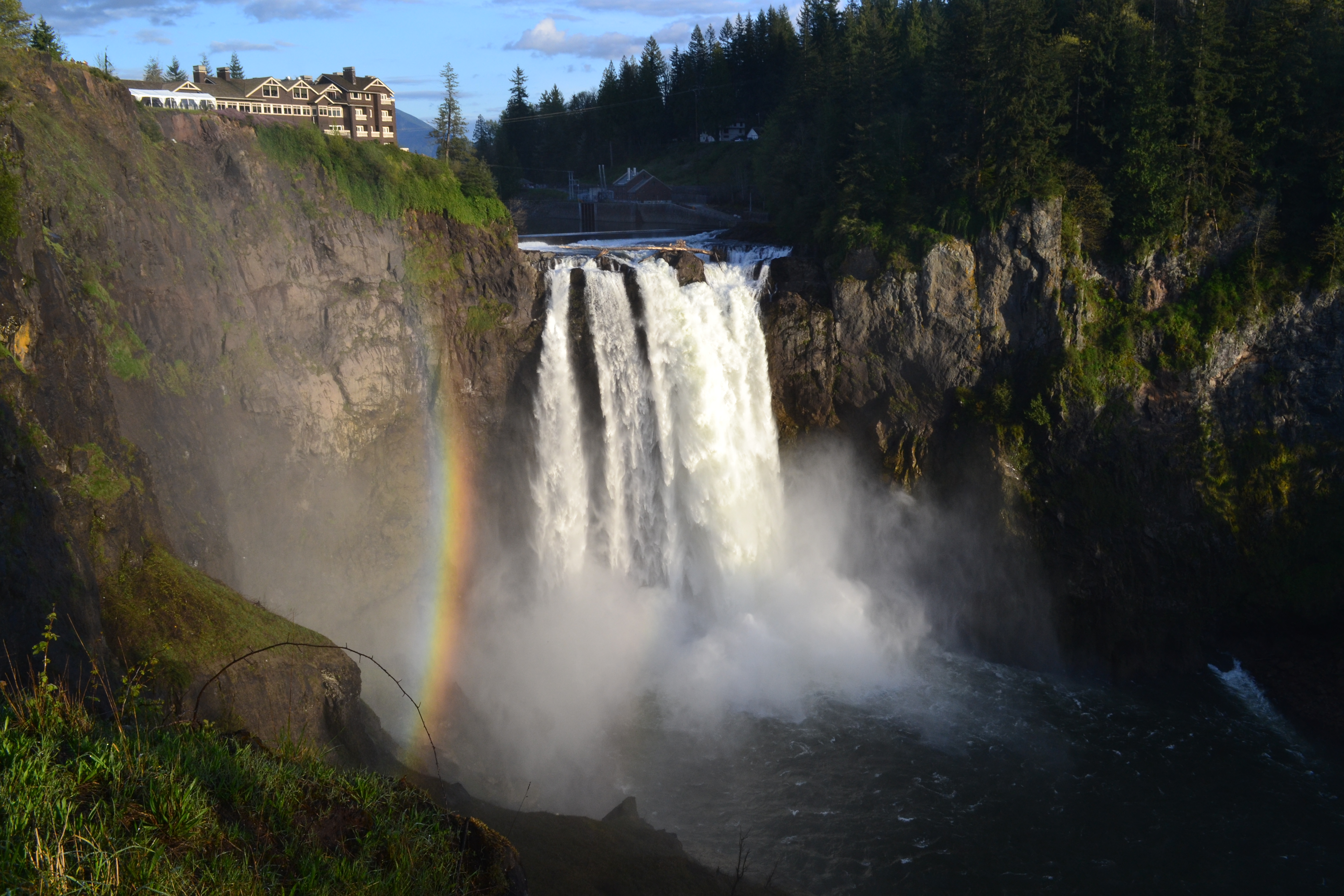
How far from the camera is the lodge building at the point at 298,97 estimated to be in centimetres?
3538

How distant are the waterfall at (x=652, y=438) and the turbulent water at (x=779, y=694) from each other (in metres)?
0.08

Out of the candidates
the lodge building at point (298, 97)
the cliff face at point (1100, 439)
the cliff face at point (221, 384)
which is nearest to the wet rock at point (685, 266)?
the cliff face at point (1100, 439)

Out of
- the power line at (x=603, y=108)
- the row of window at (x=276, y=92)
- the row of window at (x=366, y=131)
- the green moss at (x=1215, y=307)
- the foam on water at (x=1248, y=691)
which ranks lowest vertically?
the foam on water at (x=1248, y=691)

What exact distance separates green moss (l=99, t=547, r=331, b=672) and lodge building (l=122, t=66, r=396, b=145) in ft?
79.9

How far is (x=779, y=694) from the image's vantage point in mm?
23859

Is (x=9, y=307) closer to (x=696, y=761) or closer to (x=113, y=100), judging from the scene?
(x=113, y=100)

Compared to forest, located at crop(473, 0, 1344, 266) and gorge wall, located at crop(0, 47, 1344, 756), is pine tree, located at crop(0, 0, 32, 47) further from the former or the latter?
forest, located at crop(473, 0, 1344, 266)

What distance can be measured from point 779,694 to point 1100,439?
519 inches

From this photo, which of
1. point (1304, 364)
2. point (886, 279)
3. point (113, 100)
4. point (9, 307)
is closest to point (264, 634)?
point (9, 307)

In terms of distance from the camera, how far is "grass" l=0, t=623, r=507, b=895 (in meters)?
5.61

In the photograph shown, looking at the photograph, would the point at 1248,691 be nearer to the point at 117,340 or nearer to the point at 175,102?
the point at 117,340

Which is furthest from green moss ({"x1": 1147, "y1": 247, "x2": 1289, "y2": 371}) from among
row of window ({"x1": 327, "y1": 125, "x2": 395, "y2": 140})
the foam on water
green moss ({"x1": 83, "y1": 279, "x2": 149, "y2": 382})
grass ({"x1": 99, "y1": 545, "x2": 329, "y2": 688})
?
row of window ({"x1": 327, "y1": 125, "x2": 395, "y2": 140})

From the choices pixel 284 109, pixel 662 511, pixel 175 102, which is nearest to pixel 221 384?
pixel 662 511

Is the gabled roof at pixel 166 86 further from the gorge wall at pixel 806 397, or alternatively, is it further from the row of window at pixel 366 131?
the gorge wall at pixel 806 397
